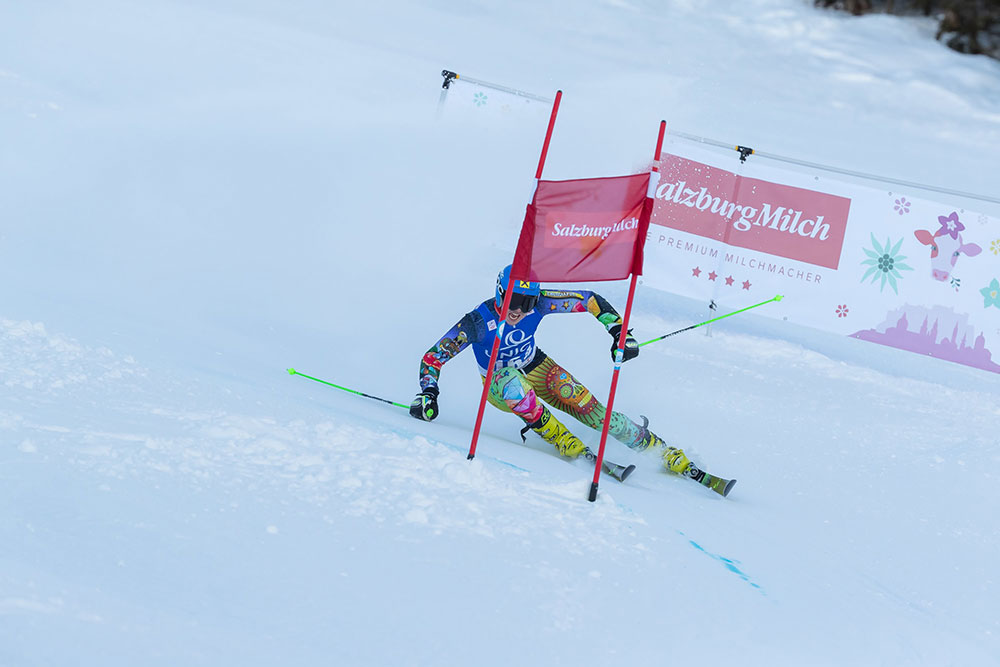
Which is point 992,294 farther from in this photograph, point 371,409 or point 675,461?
point 371,409

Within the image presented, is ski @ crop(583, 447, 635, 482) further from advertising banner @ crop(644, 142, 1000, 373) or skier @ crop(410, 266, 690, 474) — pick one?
advertising banner @ crop(644, 142, 1000, 373)

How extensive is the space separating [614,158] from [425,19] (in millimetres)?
8081

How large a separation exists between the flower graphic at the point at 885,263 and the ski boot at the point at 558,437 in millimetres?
2972

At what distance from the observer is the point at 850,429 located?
246 inches

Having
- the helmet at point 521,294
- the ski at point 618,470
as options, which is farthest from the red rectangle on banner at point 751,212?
the ski at point 618,470

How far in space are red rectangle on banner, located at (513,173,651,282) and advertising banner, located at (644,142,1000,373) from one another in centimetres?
290

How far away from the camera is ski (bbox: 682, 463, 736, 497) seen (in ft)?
15.4

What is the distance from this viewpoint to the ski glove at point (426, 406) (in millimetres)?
4613

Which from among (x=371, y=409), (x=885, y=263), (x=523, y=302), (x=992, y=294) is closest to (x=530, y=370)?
(x=523, y=302)

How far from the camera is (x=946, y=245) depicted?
641cm

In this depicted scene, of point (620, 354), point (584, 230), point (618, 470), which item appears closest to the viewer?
point (584, 230)

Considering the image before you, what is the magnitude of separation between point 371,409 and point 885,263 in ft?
12.8

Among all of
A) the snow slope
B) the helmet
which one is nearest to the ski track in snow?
the snow slope

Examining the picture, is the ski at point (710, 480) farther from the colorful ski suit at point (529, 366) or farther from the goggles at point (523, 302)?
the goggles at point (523, 302)
